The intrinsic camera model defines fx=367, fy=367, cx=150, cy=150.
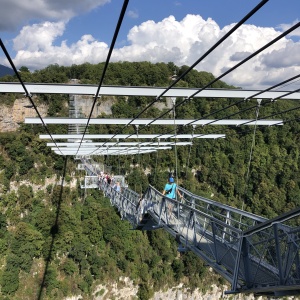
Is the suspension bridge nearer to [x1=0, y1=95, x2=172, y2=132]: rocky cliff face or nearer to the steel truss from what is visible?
the steel truss

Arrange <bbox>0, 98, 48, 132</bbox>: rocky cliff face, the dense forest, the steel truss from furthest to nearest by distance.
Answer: <bbox>0, 98, 48, 132</bbox>: rocky cliff face
the dense forest
the steel truss

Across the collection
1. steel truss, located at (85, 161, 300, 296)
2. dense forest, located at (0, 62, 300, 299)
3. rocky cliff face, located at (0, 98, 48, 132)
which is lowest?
dense forest, located at (0, 62, 300, 299)

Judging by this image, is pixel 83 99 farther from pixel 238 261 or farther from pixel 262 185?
pixel 238 261

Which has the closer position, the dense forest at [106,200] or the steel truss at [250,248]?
the steel truss at [250,248]

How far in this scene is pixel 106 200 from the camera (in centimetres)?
3225

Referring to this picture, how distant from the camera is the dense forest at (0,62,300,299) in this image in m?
25.7

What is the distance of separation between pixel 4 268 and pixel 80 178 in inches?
435

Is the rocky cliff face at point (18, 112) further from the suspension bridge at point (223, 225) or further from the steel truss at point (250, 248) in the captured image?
the steel truss at point (250, 248)

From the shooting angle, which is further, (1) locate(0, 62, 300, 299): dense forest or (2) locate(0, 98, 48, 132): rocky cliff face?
(2) locate(0, 98, 48, 132): rocky cliff face

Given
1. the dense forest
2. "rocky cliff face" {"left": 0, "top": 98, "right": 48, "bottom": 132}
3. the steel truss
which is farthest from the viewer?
"rocky cliff face" {"left": 0, "top": 98, "right": 48, "bottom": 132}

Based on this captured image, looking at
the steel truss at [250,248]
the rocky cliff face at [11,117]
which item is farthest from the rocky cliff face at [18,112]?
the steel truss at [250,248]

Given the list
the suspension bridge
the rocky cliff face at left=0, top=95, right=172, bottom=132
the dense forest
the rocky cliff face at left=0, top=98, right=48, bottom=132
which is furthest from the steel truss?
the rocky cliff face at left=0, top=98, right=48, bottom=132

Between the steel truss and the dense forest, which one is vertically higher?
the steel truss

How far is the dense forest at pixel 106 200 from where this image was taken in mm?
25703
